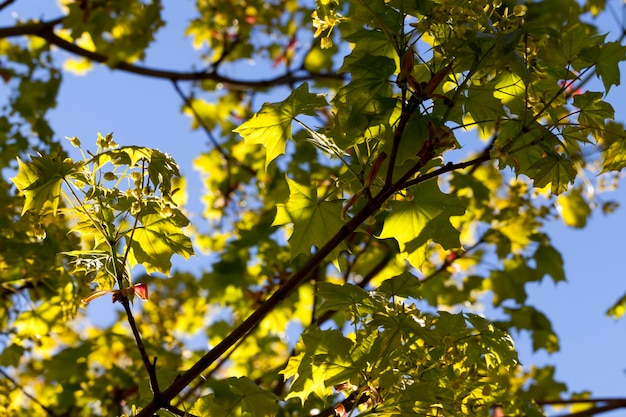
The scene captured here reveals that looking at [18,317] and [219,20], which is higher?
[219,20]

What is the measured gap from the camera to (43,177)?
63.0 inches

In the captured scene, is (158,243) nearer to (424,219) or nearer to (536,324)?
(424,219)

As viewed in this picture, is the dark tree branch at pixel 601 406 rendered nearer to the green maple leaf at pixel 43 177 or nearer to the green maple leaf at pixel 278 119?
the green maple leaf at pixel 278 119

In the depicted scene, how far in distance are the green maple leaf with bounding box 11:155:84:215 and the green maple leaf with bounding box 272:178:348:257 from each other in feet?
1.72

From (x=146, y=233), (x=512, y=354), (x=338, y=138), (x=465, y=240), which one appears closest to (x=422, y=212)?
(x=338, y=138)

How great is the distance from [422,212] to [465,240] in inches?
98.3

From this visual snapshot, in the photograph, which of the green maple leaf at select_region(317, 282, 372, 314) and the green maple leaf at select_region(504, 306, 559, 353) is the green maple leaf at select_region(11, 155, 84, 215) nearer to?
the green maple leaf at select_region(317, 282, 372, 314)

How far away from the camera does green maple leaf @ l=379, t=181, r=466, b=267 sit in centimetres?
171

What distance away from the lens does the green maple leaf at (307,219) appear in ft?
5.77

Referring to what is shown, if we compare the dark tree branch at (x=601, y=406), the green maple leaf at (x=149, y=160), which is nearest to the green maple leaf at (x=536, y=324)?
the dark tree branch at (x=601, y=406)

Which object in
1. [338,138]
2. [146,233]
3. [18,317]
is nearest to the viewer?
[338,138]

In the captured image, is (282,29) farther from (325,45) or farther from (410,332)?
(410,332)

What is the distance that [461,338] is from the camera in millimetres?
1653

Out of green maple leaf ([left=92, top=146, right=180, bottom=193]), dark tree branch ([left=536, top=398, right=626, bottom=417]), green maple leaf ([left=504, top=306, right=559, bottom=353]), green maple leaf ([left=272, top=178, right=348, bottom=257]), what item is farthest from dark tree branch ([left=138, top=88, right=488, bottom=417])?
green maple leaf ([left=504, top=306, right=559, bottom=353])
